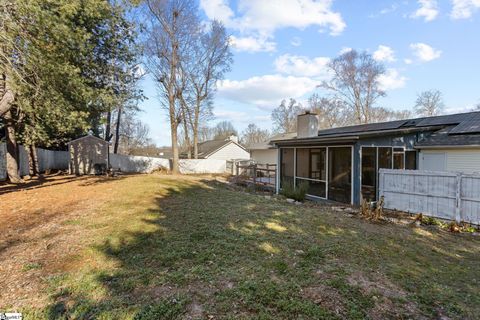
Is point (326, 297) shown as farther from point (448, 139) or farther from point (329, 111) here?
point (329, 111)

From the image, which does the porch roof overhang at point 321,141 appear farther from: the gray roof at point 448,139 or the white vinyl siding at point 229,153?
the white vinyl siding at point 229,153

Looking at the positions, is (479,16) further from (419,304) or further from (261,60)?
(419,304)

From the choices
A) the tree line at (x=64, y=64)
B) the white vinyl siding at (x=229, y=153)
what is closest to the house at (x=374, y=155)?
the tree line at (x=64, y=64)

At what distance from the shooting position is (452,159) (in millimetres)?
10289

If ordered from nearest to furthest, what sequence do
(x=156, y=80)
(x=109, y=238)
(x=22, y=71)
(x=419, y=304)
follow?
1. (x=419, y=304)
2. (x=109, y=238)
3. (x=22, y=71)
4. (x=156, y=80)

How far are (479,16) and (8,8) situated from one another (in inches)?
622

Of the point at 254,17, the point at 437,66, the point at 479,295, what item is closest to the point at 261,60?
the point at 254,17

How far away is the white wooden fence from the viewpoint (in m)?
6.90

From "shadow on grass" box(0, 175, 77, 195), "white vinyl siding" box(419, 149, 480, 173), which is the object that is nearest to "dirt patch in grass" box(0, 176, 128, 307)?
"shadow on grass" box(0, 175, 77, 195)

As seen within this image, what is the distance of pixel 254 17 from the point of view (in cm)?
1216

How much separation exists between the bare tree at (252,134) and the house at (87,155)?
30077 mm

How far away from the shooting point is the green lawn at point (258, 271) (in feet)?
8.87

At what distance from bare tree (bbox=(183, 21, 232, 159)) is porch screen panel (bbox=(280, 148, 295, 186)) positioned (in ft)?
46.0

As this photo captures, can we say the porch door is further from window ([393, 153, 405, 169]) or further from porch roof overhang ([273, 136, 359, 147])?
window ([393, 153, 405, 169])
